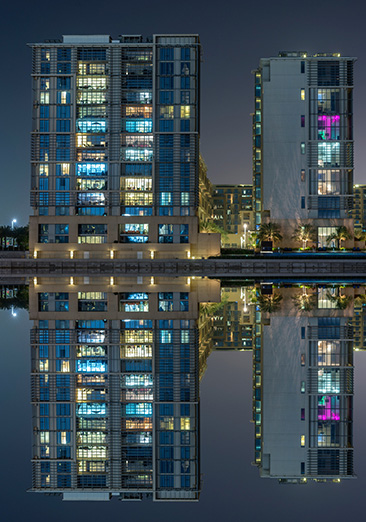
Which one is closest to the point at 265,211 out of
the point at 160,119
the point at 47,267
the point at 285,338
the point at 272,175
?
the point at 272,175

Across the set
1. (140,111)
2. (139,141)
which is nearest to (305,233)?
(139,141)

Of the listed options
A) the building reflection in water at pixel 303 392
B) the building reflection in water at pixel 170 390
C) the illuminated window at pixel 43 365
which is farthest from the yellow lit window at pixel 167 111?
the illuminated window at pixel 43 365

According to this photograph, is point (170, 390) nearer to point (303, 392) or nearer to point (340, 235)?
point (303, 392)

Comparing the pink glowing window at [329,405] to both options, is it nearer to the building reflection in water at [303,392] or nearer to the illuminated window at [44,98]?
the building reflection in water at [303,392]

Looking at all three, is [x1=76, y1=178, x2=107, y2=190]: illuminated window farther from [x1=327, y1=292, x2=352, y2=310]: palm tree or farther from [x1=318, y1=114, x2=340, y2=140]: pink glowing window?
[x1=327, y1=292, x2=352, y2=310]: palm tree

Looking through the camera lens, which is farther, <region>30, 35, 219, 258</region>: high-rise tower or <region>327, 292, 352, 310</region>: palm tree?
<region>30, 35, 219, 258</region>: high-rise tower

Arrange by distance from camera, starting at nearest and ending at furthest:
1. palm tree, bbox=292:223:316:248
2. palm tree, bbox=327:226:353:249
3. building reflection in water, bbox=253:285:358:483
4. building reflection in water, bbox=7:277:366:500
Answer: building reflection in water, bbox=253:285:358:483 < building reflection in water, bbox=7:277:366:500 < palm tree, bbox=327:226:353:249 < palm tree, bbox=292:223:316:248

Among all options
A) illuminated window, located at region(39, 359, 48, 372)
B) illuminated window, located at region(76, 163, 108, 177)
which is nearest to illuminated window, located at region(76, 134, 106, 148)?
illuminated window, located at region(76, 163, 108, 177)
